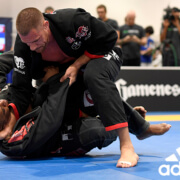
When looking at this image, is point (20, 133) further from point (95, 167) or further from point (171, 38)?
point (171, 38)

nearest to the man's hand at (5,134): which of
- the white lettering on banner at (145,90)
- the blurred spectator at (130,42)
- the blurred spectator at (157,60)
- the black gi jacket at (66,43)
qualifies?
the black gi jacket at (66,43)

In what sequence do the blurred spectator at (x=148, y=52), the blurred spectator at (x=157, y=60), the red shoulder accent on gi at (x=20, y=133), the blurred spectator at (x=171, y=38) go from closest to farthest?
1. the red shoulder accent on gi at (x=20, y=133)
2. the blurred spectator at (x=171, y=38)
3. the blurred spectator at (x=157, y=60)
4. the blurred spectator at (x=148, y=52)

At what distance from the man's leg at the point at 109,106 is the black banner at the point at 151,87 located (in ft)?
11.7

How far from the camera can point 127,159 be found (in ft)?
6.73

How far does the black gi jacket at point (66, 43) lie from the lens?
2.32 m

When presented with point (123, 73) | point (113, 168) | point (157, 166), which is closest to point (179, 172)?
point (157, 166)

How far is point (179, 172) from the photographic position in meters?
1.89

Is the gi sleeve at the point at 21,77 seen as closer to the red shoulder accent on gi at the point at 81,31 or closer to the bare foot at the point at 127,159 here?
the red shoulder accent on gi at the point at 81,31

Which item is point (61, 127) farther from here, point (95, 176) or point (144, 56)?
point (144, 56)

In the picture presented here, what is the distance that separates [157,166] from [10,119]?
1.03 metres

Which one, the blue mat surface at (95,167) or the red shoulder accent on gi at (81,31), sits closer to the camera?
the blue mat surface at (95,167)

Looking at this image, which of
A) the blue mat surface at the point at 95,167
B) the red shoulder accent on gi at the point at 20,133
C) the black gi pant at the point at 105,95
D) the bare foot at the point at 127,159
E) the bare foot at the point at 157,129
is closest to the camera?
the blue mat surface at the point at 95,167

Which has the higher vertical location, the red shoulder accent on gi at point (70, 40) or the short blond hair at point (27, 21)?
the short blond hair at point (27, 21)

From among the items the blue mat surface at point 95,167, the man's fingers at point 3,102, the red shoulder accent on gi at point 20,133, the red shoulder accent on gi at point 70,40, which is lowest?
the blue mat surface at point 95,167
